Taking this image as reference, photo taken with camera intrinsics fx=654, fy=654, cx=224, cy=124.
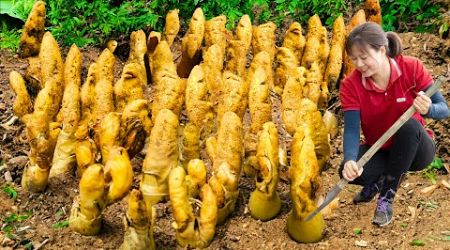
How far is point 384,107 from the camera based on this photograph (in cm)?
338

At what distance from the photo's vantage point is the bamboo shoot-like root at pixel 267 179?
3.49 m

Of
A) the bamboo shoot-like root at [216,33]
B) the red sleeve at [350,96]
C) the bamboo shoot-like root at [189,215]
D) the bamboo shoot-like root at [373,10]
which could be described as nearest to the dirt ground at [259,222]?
the bamboo shoot-like root at [189,215]

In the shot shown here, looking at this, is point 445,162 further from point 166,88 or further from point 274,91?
point 166,88

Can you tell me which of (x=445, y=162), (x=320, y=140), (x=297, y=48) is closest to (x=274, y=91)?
(x=297, y=48)

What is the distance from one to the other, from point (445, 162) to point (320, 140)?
2.89 ft

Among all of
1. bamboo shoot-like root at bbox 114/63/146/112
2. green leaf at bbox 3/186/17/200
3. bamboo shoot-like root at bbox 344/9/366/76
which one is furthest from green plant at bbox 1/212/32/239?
bamboo shoot-like root at bbox 344/9/366/76

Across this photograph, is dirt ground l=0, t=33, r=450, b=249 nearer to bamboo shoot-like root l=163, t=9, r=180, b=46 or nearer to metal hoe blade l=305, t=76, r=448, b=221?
metal hoe blade l=305, t=76, r=448, b=221

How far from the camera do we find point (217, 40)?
188 inches

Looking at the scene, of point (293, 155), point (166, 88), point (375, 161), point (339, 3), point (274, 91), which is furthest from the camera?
point (339, 3)

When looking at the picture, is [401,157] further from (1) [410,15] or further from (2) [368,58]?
(1) [410,15]

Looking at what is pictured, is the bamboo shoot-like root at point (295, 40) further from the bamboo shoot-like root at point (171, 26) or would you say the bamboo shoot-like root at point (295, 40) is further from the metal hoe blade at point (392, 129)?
the metal hoe blade at point (392, 129)

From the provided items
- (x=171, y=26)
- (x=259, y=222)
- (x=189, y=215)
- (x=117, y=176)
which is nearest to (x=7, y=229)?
(x=117, y=176)

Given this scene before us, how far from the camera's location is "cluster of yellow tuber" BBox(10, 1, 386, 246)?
10.9 ft

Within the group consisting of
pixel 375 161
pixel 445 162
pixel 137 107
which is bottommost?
pixel 445 162
